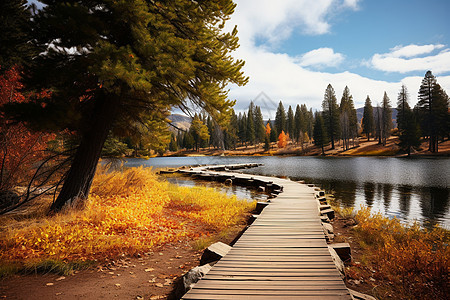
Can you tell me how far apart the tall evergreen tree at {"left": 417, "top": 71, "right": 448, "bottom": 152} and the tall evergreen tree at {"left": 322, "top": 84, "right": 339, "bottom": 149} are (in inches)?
735

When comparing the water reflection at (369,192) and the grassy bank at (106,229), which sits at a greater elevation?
the grassy bank at (106,229)

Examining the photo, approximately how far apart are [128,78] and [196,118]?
3.19m

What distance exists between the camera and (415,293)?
150 inches

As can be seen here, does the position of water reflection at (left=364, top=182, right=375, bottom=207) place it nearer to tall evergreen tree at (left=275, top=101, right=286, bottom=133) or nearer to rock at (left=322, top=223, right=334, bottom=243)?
rock at (left=322, top=223, right=334, bottom=243)

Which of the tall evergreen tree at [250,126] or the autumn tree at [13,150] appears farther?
the tall evergreen tree at [250,126]

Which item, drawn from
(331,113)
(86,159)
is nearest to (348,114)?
(331,113)

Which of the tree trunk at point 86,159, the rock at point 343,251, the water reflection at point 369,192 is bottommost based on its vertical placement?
the water reflection at point 369,192

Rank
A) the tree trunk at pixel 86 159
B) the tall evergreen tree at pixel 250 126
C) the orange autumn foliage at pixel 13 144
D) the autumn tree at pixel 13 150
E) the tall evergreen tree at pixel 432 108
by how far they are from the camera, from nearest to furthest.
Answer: the tree trunk at pixel 86 159, the autumn tree at pixel 13 150, the orange autumn foliage at pixel 13 144, the tall evergreen tree at pixel 432 108, the tall evergreen tree at pixel 250 126

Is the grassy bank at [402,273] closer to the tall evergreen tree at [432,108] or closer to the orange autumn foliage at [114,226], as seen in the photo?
the orange autumn foliage at [114,226]

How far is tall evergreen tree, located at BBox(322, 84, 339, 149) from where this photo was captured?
209 ft

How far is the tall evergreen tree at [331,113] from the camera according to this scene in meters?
63.7

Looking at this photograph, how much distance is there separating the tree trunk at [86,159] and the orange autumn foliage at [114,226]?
48 centimetres

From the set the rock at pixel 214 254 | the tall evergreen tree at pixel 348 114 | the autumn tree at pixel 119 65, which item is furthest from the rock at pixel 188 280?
the tall evergreen tree at pixel 348 114

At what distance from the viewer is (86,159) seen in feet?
22.7
